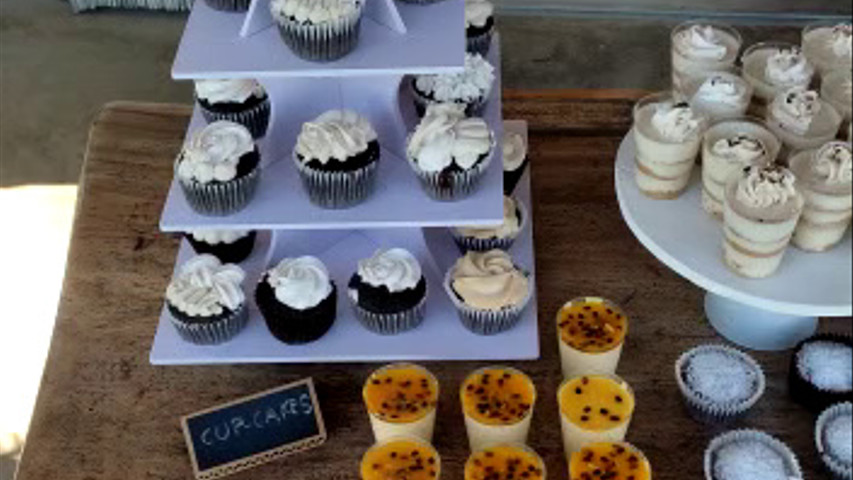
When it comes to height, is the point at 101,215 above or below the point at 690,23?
below

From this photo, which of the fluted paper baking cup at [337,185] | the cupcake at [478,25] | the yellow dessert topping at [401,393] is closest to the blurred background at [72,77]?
the cupcake at [478,25]

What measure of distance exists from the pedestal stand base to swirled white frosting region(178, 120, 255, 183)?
0.90 m

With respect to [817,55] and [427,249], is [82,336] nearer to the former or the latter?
[427,249]

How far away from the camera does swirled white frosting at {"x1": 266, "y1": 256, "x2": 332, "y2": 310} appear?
2.02 meters

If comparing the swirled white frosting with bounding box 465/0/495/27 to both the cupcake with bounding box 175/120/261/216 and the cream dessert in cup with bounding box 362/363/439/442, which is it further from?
the cream dessert in cup with bounding box 362/363/439/442

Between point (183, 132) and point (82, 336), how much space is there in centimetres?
58

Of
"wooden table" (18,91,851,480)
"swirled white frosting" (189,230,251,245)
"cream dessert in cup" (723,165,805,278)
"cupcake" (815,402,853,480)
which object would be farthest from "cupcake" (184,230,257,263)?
"cupcake" (815,402,853,480)

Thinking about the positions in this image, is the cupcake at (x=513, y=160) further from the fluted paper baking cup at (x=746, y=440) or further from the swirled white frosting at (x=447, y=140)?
the fluted paper baking cup at (x=746, y=440)

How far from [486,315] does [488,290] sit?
46mm

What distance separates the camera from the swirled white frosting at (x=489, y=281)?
2.02 metres

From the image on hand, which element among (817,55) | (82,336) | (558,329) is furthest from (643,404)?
(82,336)

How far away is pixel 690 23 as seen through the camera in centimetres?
212

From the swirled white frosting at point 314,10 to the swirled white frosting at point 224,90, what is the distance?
32cm

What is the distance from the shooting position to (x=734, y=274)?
1785 mm
